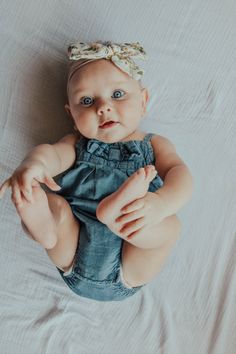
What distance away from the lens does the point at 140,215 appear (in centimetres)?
88

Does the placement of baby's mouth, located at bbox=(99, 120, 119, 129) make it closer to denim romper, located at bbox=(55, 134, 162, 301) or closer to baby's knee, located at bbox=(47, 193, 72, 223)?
denim romper, located at bbox=(55, 134, 162, 301)

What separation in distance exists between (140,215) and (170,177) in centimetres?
16

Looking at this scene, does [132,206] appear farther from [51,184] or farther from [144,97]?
[144,97]

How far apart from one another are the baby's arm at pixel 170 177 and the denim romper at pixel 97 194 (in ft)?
0.07

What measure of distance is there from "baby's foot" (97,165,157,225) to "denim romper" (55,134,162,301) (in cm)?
17

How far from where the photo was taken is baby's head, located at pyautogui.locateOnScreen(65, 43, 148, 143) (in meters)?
1.02

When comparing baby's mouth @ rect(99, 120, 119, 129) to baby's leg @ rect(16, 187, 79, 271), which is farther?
baby's mouth @ rect(99, 120, 119, 129)

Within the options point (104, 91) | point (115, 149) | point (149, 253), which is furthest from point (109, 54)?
point (149, 253)

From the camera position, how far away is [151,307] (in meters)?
1.23

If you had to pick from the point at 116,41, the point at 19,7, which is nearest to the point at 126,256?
the point at 116,41

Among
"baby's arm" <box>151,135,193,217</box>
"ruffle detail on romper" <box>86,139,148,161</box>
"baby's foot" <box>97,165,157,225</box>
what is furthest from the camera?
"ruffle detail on romper" <box>86,139,148,161</box>

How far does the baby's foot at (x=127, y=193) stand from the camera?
0.83 m

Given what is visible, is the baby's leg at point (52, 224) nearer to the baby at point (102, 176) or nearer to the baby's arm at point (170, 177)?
the baby at point (102, 176)

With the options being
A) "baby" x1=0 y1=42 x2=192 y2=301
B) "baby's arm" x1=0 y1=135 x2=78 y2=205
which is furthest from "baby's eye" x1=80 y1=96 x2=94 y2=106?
"baby's arm" x1=0 y1=135 x2=78 y2=205
